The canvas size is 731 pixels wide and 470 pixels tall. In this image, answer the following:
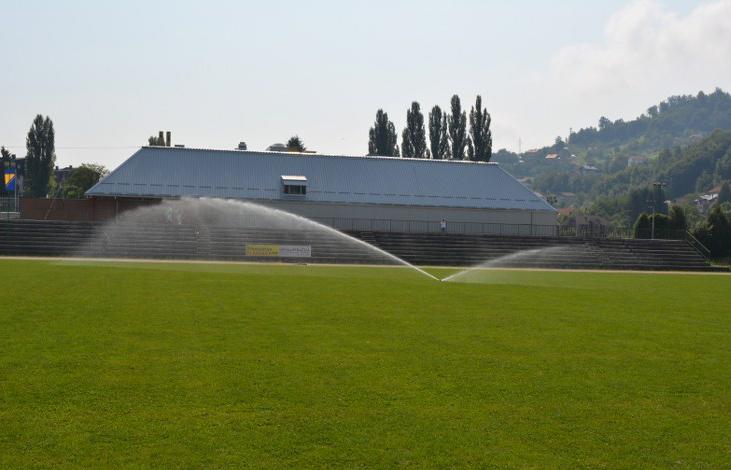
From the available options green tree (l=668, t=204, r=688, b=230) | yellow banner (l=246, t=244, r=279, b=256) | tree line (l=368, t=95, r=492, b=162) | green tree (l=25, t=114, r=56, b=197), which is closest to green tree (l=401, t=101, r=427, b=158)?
tree line (l=368, t=95, r=492, b=162)

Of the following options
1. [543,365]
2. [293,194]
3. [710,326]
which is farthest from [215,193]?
[543,365]

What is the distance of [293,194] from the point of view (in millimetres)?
76000

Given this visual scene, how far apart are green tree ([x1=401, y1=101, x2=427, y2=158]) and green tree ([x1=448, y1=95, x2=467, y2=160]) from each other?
5.13 metres

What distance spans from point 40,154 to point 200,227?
68611 mm

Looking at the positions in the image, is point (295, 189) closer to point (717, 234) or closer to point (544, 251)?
point (544, 251)

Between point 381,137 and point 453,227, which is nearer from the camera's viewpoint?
point 453,227

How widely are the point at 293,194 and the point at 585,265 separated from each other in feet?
96.0

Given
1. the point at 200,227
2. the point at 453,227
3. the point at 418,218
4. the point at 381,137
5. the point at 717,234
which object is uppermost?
the point at 381,137

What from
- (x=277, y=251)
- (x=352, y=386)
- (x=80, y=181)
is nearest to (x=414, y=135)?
(x=80, y=181)

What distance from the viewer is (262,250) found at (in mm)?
55156

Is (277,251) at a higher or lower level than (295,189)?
lower

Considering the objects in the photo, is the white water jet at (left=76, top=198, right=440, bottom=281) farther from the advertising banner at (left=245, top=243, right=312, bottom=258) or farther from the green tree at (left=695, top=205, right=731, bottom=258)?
the green tree at (left=695, top=205, right=731, bottom=258)

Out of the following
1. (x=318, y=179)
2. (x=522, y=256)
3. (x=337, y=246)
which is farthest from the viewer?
(x=318, y=179)

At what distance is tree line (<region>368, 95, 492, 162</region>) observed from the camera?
11469 cm
